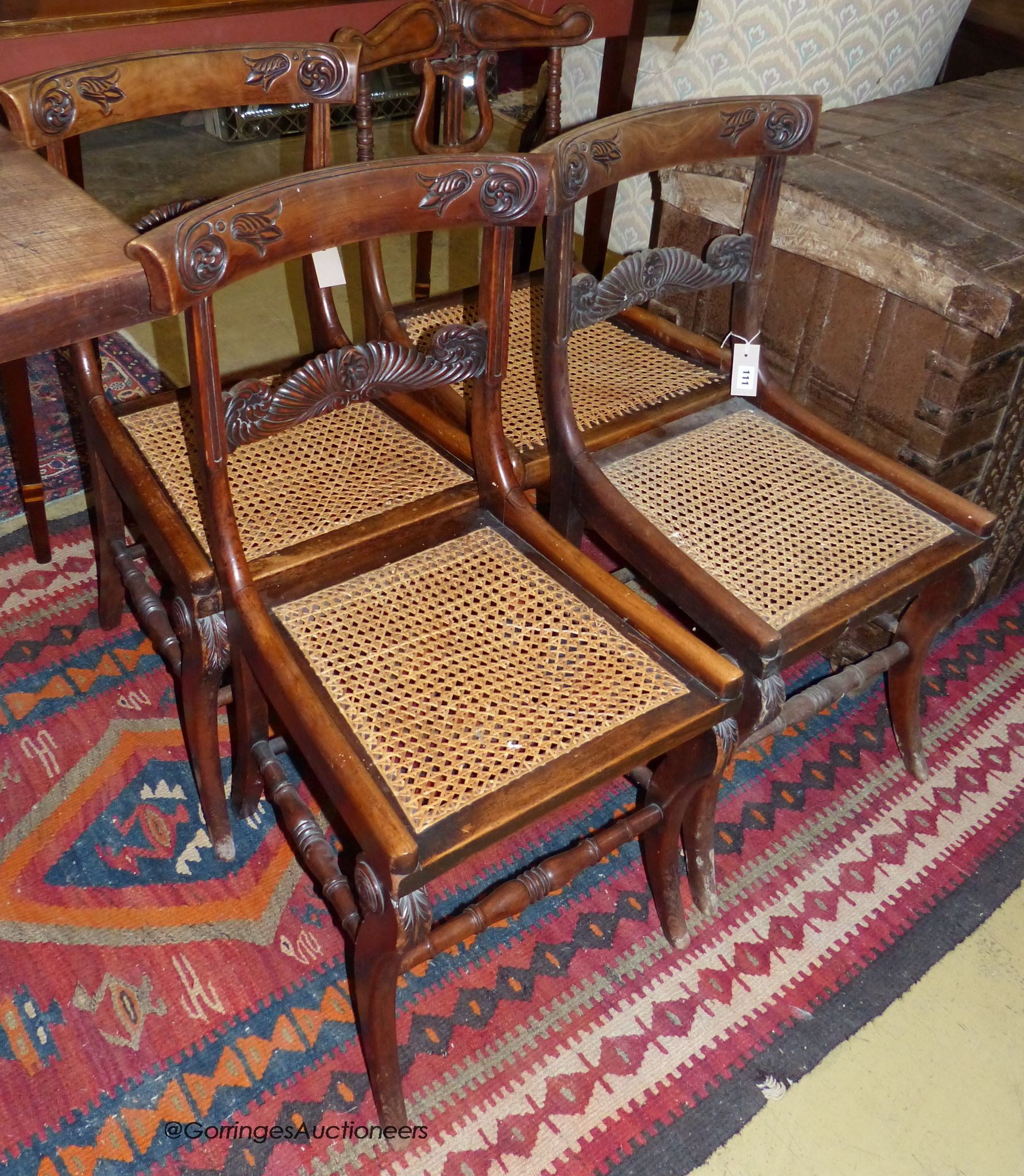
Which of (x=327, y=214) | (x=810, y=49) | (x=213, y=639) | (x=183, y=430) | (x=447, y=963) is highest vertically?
(x=327, y=214)

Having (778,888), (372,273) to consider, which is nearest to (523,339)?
(372,273)

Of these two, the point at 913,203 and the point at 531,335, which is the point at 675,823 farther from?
the point at 913,203

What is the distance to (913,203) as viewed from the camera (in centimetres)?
175

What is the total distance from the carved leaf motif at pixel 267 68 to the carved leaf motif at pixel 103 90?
0.18 m

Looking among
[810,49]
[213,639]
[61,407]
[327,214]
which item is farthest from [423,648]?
[810,49]

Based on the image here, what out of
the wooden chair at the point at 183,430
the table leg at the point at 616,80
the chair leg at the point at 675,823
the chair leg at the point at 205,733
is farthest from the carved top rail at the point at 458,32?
the chair leg at the point at 675,823

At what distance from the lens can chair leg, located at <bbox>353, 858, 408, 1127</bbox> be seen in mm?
1082

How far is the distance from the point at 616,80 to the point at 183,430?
155 centimetres

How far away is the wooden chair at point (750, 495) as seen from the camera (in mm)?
1351

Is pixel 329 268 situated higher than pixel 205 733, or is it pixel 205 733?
pixel 329 268

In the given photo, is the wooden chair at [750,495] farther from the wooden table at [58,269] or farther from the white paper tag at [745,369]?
the wooden table at [58,269]

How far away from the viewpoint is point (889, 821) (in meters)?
1.75

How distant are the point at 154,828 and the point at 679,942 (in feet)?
2.76

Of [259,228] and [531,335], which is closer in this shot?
[259,228]
